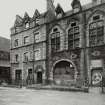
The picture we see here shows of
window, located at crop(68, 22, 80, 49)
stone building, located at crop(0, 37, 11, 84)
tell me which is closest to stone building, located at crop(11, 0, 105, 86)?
window, located at crop(68, 22, 80, 49)

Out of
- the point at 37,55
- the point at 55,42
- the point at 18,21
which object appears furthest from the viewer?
the point at 18,21

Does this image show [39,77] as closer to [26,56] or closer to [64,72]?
[26,56]

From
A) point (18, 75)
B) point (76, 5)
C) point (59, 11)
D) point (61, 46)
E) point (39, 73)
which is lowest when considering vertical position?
point (18, 75)

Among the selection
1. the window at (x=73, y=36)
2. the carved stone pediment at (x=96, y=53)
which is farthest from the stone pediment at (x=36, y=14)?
the carved stone pediment at (x=96, y=53)

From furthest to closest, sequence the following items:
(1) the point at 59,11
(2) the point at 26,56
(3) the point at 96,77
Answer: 1. (2) the point at 26,56
2. (1) the point at 59,11
3. (3) the point at 96,77

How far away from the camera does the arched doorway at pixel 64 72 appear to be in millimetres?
26641

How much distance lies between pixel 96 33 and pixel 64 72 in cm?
772

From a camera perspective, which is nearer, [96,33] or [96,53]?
[96,53]

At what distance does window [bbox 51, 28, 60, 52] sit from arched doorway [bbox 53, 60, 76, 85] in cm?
248

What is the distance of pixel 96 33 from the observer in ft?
81.0

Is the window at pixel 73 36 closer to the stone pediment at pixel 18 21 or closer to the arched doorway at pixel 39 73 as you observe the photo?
the arched doorway at pixel 39 73

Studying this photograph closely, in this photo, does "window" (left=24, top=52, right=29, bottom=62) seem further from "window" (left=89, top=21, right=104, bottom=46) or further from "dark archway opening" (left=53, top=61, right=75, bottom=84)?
"window" (left=89, top=21, right=104, bottom=46)

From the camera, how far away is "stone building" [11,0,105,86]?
24.5 m

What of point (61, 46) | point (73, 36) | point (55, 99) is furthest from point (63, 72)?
point (55, 99)
